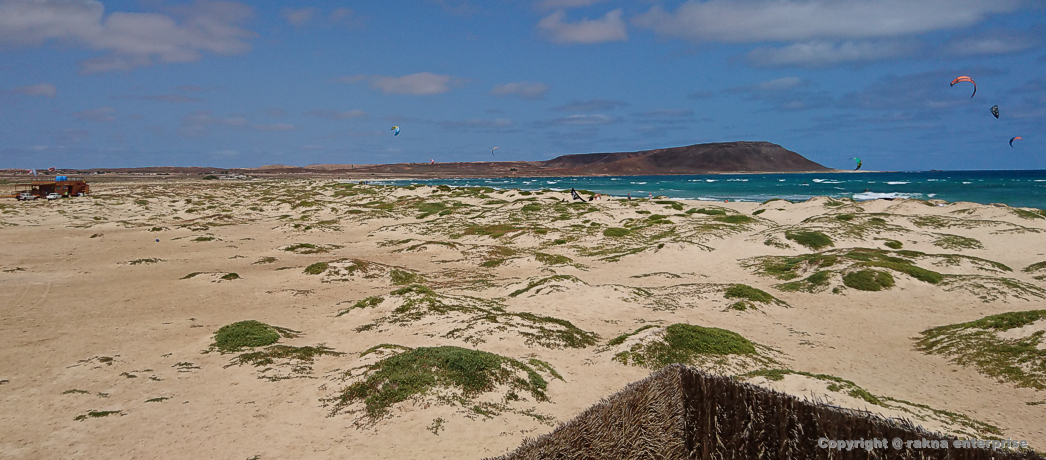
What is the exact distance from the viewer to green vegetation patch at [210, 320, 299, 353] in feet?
48.1

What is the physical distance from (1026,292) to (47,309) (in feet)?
119

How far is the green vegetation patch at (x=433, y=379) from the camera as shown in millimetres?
10555

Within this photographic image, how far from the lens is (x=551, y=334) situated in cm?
1566

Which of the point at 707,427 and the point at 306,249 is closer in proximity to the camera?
the point at 707,427

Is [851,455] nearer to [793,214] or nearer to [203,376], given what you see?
[203,376]

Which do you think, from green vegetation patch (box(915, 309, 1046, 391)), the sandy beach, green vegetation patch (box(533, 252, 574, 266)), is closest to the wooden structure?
the sandy beach

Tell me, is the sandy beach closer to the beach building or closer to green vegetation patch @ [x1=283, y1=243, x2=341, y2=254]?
green vegetation patch @ [x1=283, y1=243, x2=341, y2=254]

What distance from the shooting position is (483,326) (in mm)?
16016

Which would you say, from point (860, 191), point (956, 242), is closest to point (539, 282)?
point (956, 242)

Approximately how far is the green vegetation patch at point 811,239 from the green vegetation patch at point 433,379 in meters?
25.1

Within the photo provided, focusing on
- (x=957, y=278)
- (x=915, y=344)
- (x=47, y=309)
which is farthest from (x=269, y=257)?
(x=957, y=278)

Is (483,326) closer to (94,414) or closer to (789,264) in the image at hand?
(94,414)

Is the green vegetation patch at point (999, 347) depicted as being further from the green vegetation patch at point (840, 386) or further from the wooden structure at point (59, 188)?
the wooden structure at point (59, 188)

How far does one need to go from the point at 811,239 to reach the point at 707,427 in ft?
96.9
